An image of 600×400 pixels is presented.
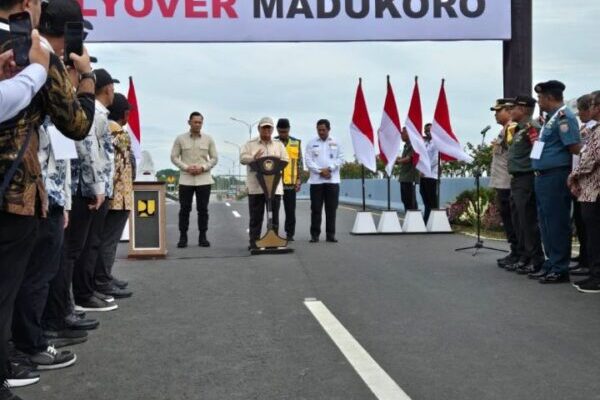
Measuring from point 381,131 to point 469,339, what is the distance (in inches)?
362

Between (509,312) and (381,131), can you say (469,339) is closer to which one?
(509,312)

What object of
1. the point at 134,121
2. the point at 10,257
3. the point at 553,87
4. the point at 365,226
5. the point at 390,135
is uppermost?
the point at 134,121

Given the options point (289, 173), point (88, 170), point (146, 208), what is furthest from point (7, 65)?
point (289, 173)

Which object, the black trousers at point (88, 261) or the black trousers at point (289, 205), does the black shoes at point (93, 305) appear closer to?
the black trousers at point (88, 261)

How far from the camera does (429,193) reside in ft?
45.9

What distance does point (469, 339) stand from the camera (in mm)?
4852

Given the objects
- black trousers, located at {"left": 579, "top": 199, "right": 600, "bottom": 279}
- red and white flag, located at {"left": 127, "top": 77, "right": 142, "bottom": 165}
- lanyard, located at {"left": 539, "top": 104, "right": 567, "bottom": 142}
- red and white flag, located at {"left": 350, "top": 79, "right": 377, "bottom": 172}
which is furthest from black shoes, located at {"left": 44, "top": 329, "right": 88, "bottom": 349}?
red and white flag, located at {"left": 350, "top": 79, "right": 377, "bottom": 172}

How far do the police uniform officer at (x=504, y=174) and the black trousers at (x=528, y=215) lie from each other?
453mm

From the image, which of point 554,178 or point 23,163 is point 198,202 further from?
point 23,163

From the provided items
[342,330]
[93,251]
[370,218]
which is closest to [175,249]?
[370,218]

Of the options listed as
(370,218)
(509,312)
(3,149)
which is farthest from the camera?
(370,218)

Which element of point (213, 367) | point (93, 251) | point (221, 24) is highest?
point (221, 24)

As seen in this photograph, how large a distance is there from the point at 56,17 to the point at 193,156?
24.4ft

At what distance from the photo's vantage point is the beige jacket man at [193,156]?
37.1ft
